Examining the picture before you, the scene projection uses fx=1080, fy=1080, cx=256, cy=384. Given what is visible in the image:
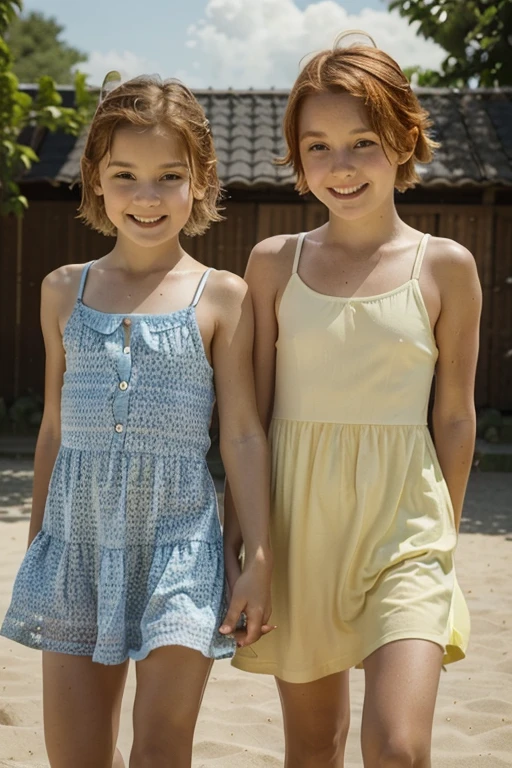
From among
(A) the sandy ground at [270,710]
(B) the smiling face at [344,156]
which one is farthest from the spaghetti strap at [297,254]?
(A) the sandy ground at [270,710]

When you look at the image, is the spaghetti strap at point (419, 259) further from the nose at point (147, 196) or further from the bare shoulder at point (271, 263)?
the nose at point (147, 196)

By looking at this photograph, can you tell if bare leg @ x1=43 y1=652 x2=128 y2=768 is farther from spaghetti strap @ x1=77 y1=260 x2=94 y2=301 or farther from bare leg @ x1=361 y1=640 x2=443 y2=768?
spaghetti strap @ x1=77 y1=260 x2=94 y2=301

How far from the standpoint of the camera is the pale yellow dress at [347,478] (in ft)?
7.57

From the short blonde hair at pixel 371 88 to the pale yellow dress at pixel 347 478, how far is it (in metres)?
0.29

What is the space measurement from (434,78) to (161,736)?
15575 mm

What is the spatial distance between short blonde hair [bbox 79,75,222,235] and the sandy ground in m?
1.81

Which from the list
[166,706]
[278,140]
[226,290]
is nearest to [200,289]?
[226,290]

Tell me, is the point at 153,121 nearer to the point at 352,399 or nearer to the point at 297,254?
the point at 297,254

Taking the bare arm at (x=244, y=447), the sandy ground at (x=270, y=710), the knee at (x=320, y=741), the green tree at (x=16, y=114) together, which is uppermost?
the green tree at (x=16, y=114)

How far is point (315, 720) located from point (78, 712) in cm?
59

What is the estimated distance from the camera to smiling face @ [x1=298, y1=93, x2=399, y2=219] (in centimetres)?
239

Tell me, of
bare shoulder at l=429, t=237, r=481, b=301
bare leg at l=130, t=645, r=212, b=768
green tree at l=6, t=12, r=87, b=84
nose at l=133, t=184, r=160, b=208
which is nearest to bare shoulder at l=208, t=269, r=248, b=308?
nose at l=133, t=184, r=160, b=208

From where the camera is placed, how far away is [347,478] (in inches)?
92.8

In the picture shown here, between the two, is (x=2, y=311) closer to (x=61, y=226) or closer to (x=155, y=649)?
(x=61, y=226)
